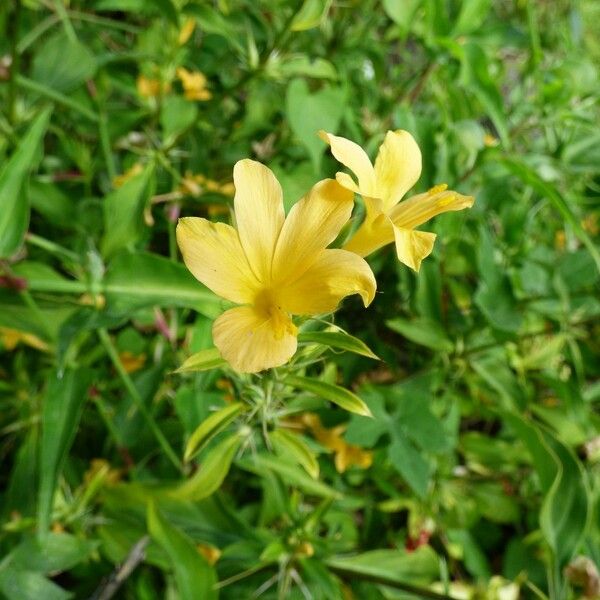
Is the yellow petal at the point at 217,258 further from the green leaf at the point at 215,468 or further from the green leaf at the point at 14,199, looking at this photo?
the green leaf at the point at 14,199

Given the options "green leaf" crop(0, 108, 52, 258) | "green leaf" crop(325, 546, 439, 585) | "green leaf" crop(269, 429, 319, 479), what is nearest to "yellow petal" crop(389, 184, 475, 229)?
"green leaf" crop(269, 429, 319, 479)

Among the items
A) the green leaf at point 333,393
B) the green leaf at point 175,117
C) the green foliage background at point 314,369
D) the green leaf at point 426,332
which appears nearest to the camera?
the green leaf at point 333,393

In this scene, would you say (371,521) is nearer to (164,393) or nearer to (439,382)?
(439,382)

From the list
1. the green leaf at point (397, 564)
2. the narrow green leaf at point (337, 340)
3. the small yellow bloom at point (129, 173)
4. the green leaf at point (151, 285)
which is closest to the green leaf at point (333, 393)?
the narrow green leaf at point (337, 340)

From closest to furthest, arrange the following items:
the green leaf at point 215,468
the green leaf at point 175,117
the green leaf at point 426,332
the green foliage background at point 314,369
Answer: the green leaf at point 215,468 < the green foliage background at point 314,369 < the green leaf at point 426,332 < the green leaf at point 175,117

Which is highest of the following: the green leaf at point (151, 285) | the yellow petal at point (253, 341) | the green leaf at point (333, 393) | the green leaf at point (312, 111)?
the yellow petal at point (253, 341)

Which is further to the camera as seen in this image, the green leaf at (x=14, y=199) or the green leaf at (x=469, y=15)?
the green leaf at (x=469, y=15)

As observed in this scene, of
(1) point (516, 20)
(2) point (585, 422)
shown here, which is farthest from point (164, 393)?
(1) point (516, 20)

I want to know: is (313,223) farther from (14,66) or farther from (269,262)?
(14,66)

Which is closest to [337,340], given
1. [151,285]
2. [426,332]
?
[151,285]
